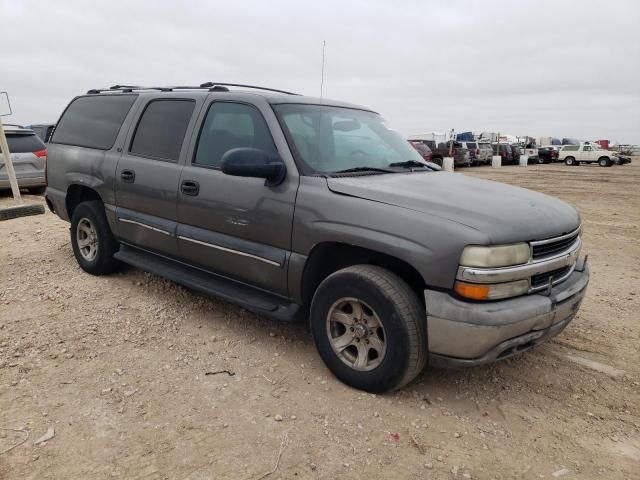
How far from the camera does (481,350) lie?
265 cm

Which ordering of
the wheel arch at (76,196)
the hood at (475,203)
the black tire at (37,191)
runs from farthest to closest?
the black tire at (37,191)
the wheel arch at (76,196)
the hood at (475,203)

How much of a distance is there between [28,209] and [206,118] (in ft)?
10.3

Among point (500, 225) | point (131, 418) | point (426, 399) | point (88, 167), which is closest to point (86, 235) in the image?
point (88, 167)

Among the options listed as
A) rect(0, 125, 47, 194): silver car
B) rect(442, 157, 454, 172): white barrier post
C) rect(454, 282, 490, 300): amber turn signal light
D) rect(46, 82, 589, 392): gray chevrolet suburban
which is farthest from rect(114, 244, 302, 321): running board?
rect(442, 157, 454, 172): white barrier post

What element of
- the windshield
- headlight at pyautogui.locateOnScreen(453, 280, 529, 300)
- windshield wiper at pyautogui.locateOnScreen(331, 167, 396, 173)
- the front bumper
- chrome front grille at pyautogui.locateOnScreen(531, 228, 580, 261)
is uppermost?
the windshield

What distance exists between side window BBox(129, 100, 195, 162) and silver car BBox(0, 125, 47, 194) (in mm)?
6756

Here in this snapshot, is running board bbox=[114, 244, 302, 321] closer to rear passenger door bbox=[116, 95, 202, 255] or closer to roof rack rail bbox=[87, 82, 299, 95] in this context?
rear passenger door bbox=[116, 95, 202, 255]

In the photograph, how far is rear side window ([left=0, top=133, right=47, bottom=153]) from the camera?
32.8 feet

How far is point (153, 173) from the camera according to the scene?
4.12 meters

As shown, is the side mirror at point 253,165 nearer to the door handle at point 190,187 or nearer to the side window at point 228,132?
the side window at point 228,132

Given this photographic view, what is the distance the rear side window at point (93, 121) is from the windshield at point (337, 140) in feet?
6.36

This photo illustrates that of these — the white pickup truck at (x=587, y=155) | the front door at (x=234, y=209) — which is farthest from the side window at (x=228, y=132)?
the white pickup truck at (x=587, y=155)

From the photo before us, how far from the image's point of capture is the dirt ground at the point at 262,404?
2428mm

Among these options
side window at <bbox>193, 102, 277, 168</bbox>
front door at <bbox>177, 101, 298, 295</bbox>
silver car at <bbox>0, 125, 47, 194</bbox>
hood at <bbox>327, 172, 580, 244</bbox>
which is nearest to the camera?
hood at <bbox>327, 172, 580, 244</bbox>
